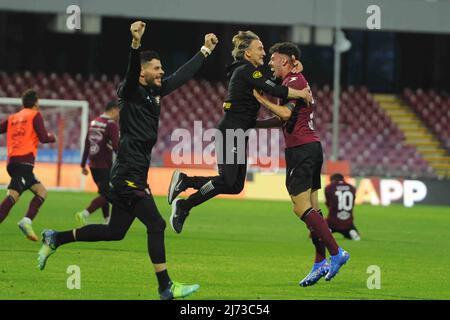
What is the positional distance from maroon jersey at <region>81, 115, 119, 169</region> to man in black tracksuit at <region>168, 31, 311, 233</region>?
5.19m

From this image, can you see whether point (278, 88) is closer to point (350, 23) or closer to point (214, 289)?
point (214, 289)

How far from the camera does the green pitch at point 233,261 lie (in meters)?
10.9

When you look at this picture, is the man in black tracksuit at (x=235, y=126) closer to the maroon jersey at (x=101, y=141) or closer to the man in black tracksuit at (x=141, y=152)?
the man in black tracksuit at (x=141, y=152)

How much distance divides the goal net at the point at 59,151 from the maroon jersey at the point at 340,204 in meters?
13.3

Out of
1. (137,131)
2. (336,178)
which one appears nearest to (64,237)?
(137,131)

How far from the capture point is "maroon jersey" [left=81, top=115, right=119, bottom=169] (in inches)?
720

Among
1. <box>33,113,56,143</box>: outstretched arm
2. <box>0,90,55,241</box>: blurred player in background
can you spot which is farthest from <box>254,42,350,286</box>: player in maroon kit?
<box>0,90,55,241</box>: blurred player in background

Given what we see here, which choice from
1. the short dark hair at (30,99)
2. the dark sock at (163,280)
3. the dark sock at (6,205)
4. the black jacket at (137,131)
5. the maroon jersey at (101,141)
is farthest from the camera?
the maroon jersey at (101,141)

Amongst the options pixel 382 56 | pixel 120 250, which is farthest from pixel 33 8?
pixel 120 250

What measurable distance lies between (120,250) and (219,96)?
25384 millimetres

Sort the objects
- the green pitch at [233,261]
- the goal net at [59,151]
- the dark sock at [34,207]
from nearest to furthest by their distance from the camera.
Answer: the green pitch at [233,261] → the dark sock at [34,207] → the goal net at [59,151]

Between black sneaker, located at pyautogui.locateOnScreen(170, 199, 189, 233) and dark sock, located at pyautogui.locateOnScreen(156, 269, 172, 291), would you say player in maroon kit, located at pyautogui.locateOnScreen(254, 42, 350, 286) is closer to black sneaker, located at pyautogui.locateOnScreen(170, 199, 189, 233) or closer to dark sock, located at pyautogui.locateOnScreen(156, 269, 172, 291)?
black sneaker, located at pyautogui.locateOnScreen(170, 199, 189, 233)

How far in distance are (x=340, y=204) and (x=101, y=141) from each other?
4096 millimetres

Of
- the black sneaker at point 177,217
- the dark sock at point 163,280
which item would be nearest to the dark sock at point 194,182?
the black sneaker at point 177,217
